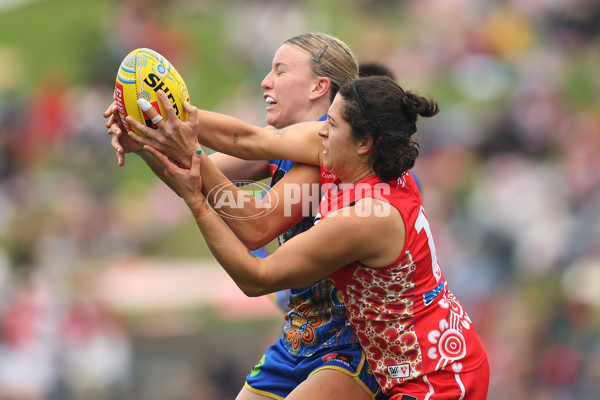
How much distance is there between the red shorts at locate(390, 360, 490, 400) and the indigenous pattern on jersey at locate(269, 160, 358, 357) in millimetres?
391

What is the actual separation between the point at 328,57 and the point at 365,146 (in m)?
0.71

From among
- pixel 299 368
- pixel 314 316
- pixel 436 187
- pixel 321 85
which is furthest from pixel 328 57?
pixel 436 187

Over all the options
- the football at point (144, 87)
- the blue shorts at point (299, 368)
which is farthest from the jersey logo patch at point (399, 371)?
the football at point (144, 87)

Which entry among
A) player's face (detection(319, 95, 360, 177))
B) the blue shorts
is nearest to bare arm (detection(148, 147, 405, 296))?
player's face (detection(319, 95, 360, 177))

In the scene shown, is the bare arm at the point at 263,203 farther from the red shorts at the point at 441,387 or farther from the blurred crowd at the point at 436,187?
the blurred crowd at the point at 436,187

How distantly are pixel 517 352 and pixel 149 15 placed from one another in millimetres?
7149

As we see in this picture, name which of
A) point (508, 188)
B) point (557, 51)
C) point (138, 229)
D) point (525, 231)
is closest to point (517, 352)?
point (525, 231)

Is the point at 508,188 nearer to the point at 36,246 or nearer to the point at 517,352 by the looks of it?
the point at 517,352

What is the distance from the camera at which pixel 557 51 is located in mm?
12156

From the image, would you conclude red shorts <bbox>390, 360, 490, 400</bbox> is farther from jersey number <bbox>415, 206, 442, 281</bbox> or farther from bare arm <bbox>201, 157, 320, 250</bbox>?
bare arm <bbox>201, 157, 320, 250</bbox>

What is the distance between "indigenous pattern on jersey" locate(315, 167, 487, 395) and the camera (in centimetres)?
308

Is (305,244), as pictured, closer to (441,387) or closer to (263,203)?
(263,203)

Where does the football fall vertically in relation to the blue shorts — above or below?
above

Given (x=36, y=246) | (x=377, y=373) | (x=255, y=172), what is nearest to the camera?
(x=377, y=373)
